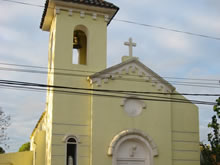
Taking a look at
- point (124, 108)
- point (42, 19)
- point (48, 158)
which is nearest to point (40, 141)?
point (48, 158)

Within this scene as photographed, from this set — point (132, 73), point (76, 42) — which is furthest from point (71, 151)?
point (76, 42)

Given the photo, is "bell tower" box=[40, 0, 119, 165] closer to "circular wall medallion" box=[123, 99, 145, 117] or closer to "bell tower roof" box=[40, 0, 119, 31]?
"bell tower roof" box=[40, 0, 119, 31]

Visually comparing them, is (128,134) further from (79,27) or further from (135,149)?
(79,27)

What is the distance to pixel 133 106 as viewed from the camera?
18.4m

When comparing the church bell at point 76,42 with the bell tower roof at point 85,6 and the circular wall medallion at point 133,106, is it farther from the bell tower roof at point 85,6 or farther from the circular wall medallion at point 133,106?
the circular wall medallion at point 133,106

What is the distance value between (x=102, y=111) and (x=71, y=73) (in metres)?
2.27

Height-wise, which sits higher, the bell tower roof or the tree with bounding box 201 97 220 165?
the bell tower roof

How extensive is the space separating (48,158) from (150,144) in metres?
4.56

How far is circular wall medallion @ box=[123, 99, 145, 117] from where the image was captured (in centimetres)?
1823

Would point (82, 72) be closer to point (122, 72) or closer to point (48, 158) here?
point (122, 72)

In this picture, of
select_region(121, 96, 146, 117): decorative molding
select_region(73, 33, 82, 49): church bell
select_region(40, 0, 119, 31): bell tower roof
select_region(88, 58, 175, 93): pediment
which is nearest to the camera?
select_region(88, 58, 175, 93): pediment

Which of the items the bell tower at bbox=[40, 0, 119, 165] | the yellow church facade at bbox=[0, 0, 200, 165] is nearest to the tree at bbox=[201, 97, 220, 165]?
the yellow church facade at bbox=[0, 0, 200, 165]

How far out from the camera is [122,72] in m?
18.4

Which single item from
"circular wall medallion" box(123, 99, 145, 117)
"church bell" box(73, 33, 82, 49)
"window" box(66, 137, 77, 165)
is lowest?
"window" box(66, 137, 77, 165)
